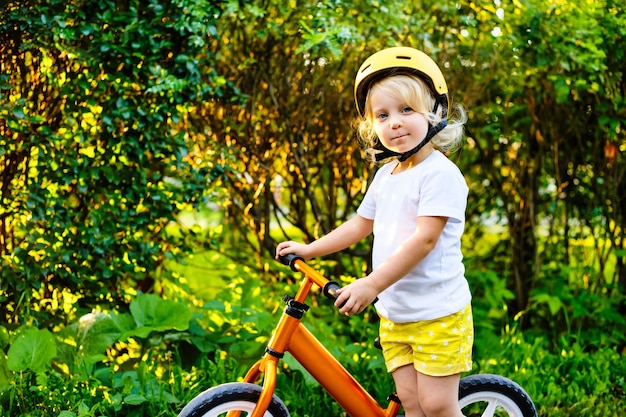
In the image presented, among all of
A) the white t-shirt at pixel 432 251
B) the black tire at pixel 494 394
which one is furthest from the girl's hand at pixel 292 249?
the black tire at pixel 494 394

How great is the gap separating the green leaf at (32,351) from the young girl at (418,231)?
120 centimetres

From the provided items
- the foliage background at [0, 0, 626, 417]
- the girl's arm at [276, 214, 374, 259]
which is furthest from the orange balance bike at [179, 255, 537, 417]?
the foliage background at [0, 0, 626, 417]

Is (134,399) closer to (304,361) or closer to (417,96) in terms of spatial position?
(304,361)

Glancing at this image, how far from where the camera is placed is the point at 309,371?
107 inches

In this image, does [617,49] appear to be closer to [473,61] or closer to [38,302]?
[473,61]

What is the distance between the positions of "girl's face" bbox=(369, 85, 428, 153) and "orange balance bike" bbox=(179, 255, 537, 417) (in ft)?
1.64

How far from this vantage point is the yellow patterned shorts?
2.59 metres

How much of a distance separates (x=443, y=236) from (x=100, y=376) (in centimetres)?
172

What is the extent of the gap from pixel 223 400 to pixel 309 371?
1.11 ft

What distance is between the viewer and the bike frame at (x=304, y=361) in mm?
2539

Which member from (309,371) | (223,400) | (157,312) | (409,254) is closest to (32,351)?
(157,312)

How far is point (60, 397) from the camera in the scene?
3201 mm

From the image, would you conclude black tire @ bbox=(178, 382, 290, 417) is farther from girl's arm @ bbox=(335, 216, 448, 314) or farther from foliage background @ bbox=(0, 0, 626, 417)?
foliage background @ bbox=(0, 0, 626, 417)

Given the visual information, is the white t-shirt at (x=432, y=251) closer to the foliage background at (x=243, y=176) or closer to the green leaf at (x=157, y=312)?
the foliage background at (x=243, y=176)
